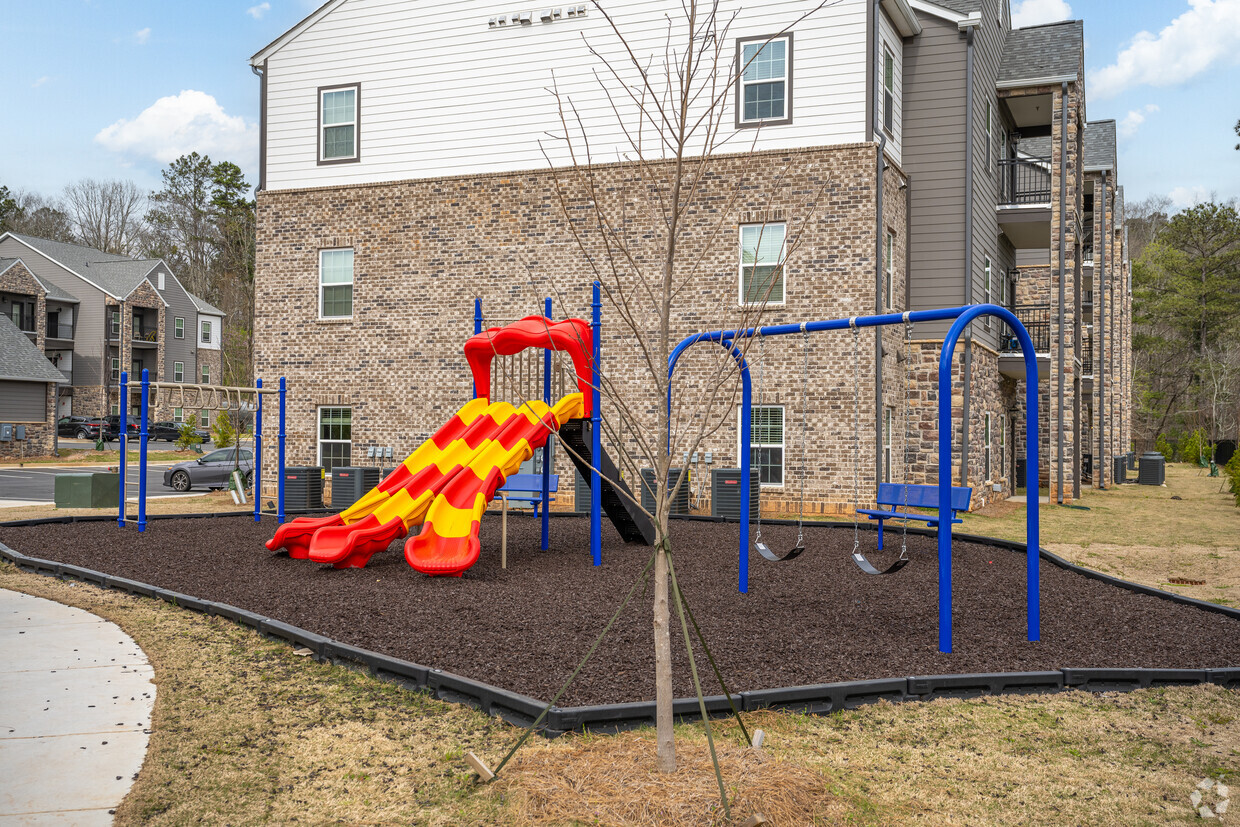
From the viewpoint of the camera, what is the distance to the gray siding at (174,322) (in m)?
54.9

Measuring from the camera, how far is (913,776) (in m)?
4.44

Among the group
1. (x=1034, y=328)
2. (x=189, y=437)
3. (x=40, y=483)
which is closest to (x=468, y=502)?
(x=1034, y=328)

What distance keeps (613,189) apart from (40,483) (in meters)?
19.7

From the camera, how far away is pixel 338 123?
1994cm

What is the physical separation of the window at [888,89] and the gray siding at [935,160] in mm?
869

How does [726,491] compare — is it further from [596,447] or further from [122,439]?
[122,439]

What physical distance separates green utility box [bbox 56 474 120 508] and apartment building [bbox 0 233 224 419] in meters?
34.1

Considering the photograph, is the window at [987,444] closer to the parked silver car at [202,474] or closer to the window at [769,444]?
the window at [769,444]

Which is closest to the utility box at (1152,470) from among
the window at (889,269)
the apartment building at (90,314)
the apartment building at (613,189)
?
the apartment building at (613,189)

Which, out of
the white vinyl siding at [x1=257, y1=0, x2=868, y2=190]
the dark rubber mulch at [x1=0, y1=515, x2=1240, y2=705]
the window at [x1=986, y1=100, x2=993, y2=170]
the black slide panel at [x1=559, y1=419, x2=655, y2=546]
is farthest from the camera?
the window at [x1=986, y1=100, x2=993, y2=170]

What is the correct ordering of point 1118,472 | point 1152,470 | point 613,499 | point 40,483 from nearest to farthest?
point 613,499
point 40,483
point 1152,470
point 1118,472

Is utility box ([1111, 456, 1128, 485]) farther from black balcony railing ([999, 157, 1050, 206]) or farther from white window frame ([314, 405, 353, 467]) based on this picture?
white window frame ([314, 405, 353, 467])

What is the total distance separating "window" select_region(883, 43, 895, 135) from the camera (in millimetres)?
17500

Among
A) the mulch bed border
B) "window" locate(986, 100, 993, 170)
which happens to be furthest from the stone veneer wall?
the mulch bed border
